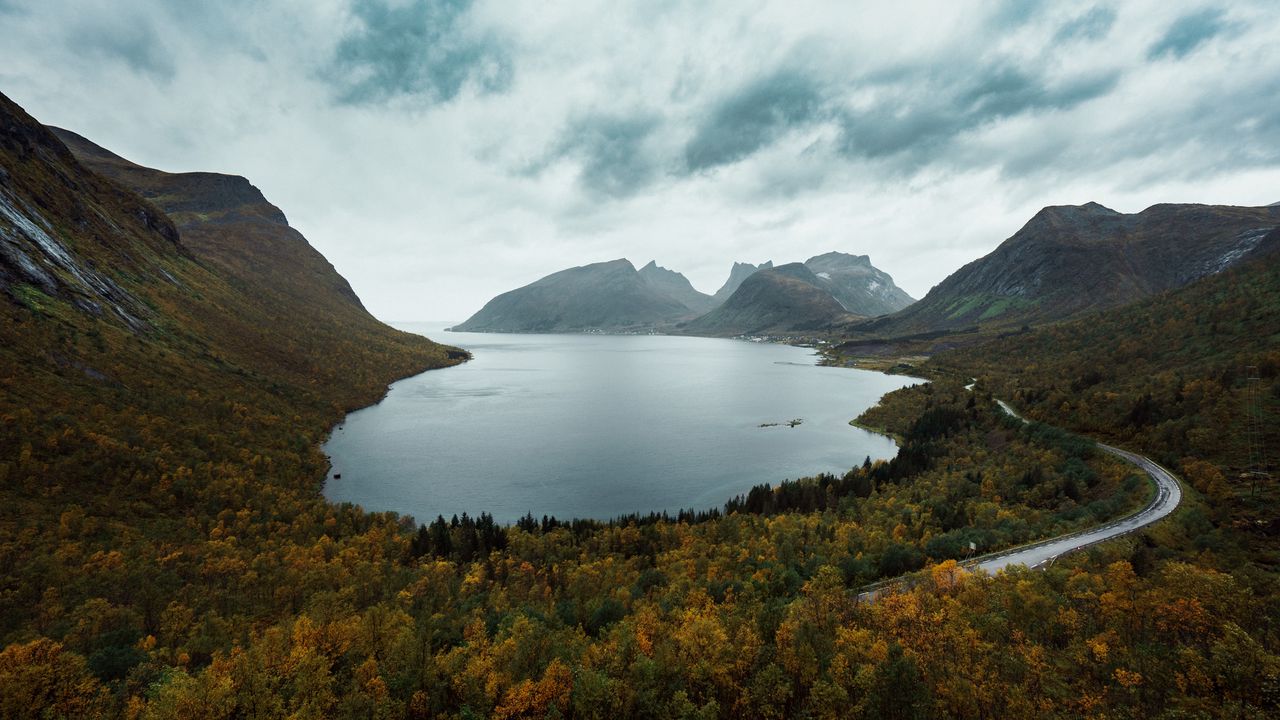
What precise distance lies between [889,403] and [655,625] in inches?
4831

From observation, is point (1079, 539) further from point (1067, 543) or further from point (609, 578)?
point (609, 578)

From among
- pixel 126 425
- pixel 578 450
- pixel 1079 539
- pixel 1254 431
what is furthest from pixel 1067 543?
pixel 126 425

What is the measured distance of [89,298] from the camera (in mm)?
91875

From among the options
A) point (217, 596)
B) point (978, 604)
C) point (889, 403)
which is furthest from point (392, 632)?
point (889, 403)

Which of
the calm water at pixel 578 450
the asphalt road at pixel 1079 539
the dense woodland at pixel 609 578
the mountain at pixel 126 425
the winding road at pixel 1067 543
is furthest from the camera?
the calm water at pixel 578 450

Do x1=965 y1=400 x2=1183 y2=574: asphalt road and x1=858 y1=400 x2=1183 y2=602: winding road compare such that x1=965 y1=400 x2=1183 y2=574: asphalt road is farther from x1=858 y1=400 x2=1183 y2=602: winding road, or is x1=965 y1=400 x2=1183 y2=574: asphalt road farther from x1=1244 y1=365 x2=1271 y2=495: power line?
x1=1244 y1=365 x2=1271 y2=495: power line

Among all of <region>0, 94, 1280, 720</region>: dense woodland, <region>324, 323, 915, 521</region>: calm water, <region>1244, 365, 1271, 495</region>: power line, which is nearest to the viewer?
<region>0, 94, 1280, 720</region>: dense woodland

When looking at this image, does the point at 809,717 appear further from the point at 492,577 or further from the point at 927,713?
the point at 492,577

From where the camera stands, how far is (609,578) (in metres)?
51.7

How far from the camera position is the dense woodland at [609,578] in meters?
28.2

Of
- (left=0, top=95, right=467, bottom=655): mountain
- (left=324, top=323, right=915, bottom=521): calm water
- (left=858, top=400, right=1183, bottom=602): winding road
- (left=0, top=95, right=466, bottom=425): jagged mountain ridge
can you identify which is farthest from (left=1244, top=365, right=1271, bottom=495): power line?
(left=0, top=95, right=466, bottom=425): jagged mountain ridge

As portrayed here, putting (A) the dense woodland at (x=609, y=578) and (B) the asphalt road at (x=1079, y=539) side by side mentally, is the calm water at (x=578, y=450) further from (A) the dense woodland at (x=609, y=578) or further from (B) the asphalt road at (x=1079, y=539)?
(B) the asphalt road at (x=1079, y=539)

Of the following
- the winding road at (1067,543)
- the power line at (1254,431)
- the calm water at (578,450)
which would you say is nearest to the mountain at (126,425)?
the calm water at (578,450)

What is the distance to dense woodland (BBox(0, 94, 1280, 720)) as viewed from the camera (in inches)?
1109
